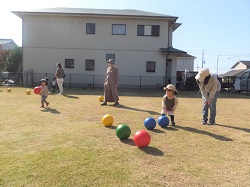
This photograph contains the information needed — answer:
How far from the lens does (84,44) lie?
27062 mm

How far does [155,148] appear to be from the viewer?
5.73m

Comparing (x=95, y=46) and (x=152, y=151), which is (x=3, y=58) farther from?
(x=152, y=151)

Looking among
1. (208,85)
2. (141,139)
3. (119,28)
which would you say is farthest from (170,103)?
(119,28)

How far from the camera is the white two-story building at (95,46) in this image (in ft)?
88.4

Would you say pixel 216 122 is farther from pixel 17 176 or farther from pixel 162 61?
pixel 162 61

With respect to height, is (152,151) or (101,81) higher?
(101,81)

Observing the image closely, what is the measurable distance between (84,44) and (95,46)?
1.02 m

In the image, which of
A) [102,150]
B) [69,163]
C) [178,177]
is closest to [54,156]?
[69,163]

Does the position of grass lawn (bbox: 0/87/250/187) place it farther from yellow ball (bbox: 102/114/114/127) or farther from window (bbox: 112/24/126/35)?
window (bbox: 112/24/126/35)

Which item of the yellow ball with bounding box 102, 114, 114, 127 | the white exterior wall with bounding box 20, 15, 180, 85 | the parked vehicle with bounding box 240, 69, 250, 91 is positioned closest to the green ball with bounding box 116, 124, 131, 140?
the yellow ball with bounding box 102, 114, 114, 127

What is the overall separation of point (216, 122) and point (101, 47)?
64.1ft

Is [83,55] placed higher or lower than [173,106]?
higher

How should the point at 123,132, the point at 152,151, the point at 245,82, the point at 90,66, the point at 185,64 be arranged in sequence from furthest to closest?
the point at 185,64 → the point at 90,66 → the point at 245,82 → the point at 123,132 → the point at 152,151

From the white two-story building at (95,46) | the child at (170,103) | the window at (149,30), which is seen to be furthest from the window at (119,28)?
the child at (170,103)
